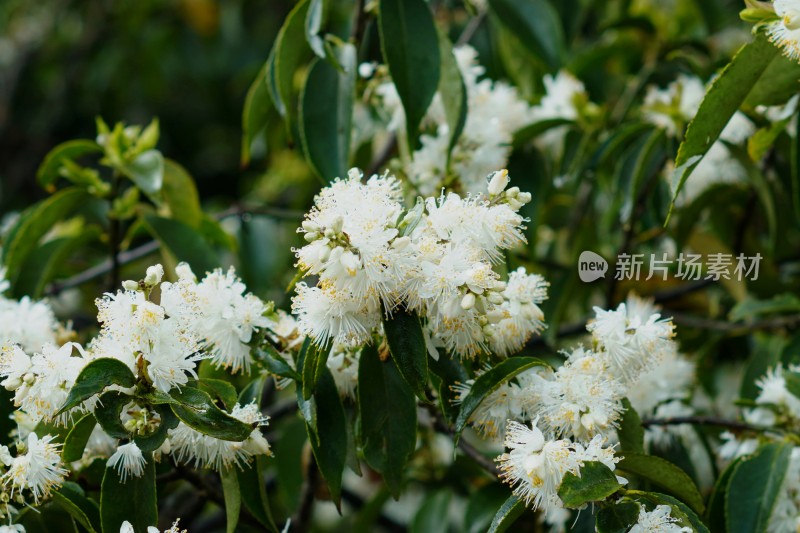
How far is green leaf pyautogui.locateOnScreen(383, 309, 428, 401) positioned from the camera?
1.24 meters

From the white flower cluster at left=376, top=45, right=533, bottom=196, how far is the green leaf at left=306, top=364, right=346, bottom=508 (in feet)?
1.85

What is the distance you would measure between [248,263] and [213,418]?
1.49m

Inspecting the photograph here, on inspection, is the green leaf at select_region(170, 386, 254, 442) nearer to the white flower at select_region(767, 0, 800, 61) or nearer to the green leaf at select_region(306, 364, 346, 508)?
the green leaf at select_region(306, 364, 346, 508)

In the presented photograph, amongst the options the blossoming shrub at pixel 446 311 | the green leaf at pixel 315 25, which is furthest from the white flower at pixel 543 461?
the green leaf at pixel 315 25

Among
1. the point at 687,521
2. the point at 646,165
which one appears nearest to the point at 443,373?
the point at 687,521

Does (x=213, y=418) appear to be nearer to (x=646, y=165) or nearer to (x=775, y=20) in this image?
(x=775, y=20)

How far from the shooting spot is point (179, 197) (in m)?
2.05

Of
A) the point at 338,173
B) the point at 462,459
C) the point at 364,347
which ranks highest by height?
the point at 338,173

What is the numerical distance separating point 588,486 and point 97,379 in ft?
2.20

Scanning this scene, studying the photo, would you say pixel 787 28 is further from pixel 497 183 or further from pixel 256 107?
pixel 256 107

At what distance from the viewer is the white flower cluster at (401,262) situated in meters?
1.20

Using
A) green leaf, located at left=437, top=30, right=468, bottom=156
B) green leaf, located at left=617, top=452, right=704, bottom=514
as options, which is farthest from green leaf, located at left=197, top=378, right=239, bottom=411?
green leaf, located at left=437, top=30, right=468, bottom=156

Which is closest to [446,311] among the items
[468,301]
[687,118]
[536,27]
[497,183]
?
[468,301]

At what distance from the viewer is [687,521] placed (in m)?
1.21
